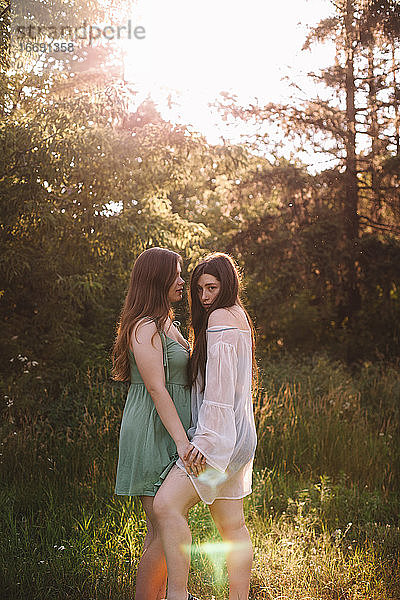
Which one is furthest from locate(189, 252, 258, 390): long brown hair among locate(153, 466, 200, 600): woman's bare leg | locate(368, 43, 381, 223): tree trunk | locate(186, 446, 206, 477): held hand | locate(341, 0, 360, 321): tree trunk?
locate(368, 43, 381, 223): tree trunk

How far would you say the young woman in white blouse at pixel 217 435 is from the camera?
2715 millimetres

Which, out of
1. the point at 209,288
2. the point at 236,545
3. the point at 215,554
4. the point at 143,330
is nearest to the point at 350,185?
the point at 215,554

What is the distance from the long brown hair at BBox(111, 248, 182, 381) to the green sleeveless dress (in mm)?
102

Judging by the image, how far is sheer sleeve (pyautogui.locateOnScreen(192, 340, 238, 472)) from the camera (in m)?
2.72

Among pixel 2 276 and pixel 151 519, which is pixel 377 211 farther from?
pixel 151 519

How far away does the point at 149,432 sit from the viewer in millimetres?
2865

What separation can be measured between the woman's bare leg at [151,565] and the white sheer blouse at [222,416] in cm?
33

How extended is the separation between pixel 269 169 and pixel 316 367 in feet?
10.9

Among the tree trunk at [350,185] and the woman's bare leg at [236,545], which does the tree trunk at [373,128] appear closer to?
the tree trunk at [350,185]

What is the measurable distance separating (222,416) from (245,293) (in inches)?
134

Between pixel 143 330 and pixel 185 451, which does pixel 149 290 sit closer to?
pixel 143 330

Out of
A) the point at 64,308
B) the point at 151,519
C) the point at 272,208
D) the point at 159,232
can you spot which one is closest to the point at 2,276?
the point at 64,308

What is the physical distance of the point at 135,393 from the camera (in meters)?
2.95

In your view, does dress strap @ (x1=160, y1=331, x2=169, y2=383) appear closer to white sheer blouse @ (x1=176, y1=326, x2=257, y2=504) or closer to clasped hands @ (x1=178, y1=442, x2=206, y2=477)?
white sheer blouse @ (x1=176, y1=326, x2=257, y2=504)
